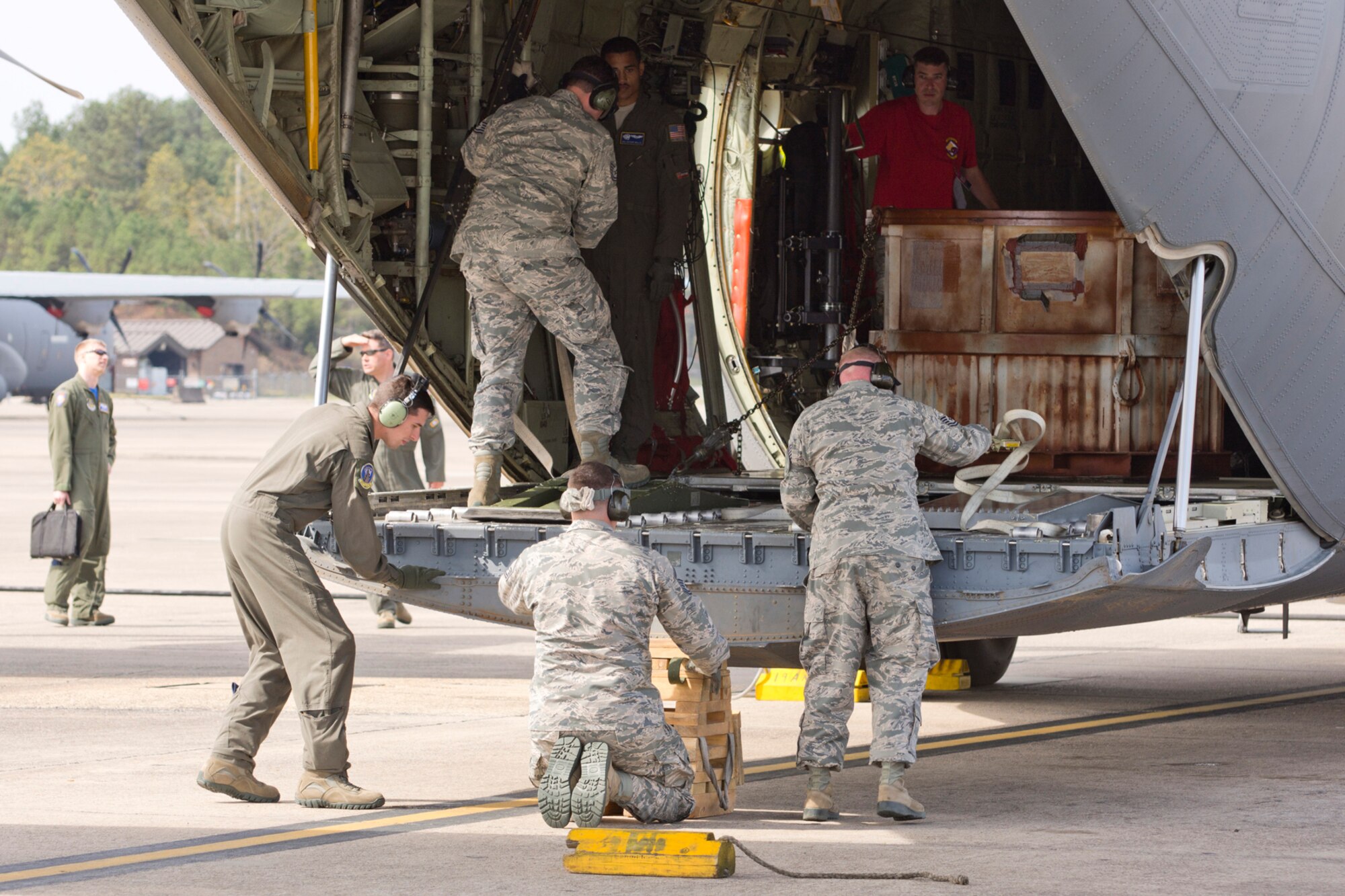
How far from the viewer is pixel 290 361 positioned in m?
114

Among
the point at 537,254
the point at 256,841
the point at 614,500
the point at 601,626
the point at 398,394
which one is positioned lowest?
the point at 256,841

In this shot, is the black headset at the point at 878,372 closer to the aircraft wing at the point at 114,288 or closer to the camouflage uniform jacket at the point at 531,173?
the camouflage uniform jacket at the point at 531,173

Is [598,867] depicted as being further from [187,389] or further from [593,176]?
[187,389]

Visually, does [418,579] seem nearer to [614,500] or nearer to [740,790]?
[614,500]

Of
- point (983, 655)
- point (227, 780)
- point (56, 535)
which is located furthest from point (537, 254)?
point (56, 535)

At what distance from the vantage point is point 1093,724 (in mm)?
9289

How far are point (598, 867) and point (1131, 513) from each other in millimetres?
2176

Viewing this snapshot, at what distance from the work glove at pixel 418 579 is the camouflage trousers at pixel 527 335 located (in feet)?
3.40

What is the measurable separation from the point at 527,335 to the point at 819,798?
2.52 m

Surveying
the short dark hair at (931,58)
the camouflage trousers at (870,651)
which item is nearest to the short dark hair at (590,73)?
the short dark hair at (931,58)

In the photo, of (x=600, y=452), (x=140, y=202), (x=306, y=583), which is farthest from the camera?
(x=140, y=202)

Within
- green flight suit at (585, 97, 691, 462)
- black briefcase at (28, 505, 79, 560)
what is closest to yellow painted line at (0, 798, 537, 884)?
green flight suit at (585, 97, 691, 462)

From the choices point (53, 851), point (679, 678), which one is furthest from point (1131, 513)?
point (53, 851)

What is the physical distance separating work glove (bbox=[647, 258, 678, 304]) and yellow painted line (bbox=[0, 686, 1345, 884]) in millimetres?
2248
